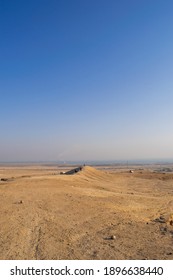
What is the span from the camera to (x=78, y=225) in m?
10.1

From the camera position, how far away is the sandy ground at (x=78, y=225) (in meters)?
7.68

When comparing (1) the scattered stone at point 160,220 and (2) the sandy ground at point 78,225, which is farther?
(1) the scattered stone at point 160,220

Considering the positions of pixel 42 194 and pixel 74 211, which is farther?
pixel 42 194

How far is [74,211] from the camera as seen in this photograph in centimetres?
1194

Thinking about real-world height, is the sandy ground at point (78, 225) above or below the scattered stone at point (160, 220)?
above

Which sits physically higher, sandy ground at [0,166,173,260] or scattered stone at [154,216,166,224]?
sandy ground at [0,166,173,260]

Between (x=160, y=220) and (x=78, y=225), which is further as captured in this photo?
(x=160, y=220)

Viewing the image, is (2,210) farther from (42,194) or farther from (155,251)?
(155,251)

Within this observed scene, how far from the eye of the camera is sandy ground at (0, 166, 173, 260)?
7676 mm

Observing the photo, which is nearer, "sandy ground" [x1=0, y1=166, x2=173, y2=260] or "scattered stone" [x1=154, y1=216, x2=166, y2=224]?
"sandy ground" [x1=0, y1=166, x2=173, y2=260]

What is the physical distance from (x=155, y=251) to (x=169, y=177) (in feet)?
87.0
